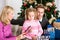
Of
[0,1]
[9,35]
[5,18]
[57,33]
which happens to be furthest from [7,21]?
[0,1]

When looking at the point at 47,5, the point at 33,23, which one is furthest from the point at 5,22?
the point at 47,5

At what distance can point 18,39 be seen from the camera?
177cm

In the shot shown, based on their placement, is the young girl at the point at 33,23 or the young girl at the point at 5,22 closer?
the young girl at the point at 5,22

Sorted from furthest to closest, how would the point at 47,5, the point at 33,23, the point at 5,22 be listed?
the point at 47,5 < the point at 33,23 < the point at 5,22

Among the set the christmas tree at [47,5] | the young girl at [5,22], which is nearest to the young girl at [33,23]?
the young girl at [5,22]

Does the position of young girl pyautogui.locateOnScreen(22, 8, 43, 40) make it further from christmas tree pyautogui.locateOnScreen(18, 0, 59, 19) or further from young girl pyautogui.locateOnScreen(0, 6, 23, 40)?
christmas tree pyautogui.locateOnScreen(18, 0, 59, 19)

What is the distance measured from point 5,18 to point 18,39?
0.29 meters

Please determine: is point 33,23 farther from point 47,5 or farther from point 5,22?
point 47,5

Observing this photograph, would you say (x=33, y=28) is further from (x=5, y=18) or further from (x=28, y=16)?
(x=5, y=18)

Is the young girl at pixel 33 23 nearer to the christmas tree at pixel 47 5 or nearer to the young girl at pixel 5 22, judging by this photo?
the young girl at pixel 5 22

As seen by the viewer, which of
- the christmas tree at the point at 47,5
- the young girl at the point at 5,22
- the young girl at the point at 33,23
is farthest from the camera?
the christmas tree at the point at 47,5

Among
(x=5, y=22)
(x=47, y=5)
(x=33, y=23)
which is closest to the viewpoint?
(x=5, y=22)

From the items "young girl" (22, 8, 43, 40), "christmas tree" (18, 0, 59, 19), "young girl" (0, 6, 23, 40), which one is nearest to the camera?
"young girl" (0, 6, 23, 40)

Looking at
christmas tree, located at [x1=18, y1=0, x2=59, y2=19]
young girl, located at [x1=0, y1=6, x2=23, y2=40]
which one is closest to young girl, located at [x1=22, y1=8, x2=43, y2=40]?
young girl, located at [x1=0, y1=6, x2=23, y2=40]
